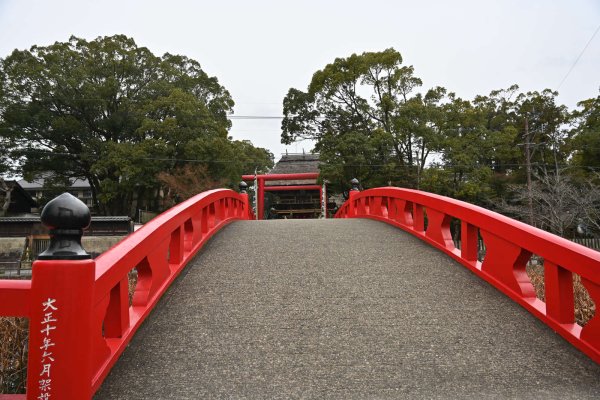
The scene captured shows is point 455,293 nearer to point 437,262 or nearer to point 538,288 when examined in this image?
point 437,262

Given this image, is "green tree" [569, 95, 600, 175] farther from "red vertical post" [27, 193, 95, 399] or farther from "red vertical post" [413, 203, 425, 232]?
"red vertical post" [27, 193, 95, 399]

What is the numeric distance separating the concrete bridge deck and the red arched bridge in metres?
0.01

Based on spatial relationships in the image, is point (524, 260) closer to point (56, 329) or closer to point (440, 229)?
point (440, 229)

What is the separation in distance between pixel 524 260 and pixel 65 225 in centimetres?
360

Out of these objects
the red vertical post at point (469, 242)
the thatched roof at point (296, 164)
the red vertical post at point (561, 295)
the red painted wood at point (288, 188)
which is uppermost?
the thatched roof at point (296, 164)

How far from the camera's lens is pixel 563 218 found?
19.2 metres

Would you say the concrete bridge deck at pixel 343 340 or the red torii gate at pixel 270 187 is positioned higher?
the red torii gate at pixel 270 187

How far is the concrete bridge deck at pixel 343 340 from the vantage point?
2.53 metres

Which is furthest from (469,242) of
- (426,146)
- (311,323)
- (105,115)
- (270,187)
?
(105,115)

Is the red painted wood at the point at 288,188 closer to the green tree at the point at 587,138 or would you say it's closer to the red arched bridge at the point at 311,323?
the green tree at the point at 587,138

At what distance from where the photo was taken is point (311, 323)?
328 cm

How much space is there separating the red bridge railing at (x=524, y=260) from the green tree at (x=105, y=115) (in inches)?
970

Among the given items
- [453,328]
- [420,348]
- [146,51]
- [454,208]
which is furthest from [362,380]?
[146,51]

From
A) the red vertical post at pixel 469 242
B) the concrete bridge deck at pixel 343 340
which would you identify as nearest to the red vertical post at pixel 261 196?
the concrete bridge deck at pixel 343 340
